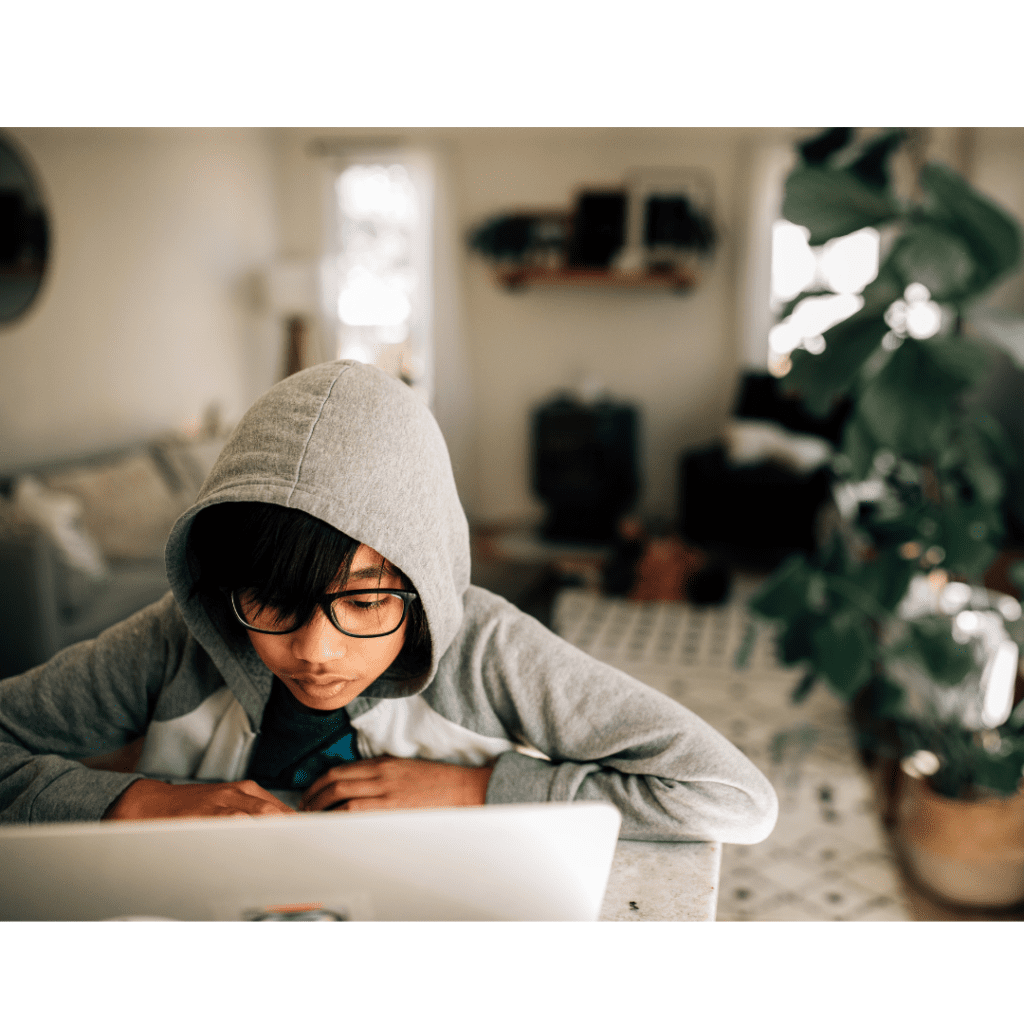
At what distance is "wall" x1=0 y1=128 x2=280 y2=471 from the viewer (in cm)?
229

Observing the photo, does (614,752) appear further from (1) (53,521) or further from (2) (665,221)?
(2) (665,221)

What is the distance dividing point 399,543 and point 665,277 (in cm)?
369

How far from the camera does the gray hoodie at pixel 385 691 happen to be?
40 cm

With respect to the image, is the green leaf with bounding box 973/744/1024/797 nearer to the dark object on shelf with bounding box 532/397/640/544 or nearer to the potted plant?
the potted plant

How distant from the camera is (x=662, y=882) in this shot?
442 mm

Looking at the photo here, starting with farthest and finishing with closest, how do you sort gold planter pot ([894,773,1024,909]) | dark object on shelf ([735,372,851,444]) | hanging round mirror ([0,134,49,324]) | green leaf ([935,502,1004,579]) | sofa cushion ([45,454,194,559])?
1. dark object on shelf ([735,372,851,444])
2. hanging round mirror ([0,134,49,324])
3. gold planter pot ([894,773,1024,909])
4. green leaf ([935,502,1004,579])
5. sofa cushion ([45,454,194,559])

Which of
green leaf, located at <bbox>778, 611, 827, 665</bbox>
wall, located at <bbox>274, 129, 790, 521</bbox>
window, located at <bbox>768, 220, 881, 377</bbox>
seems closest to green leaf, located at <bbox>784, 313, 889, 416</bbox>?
green leaf, located at <bbox>778, 611, 827, 665</bbox>

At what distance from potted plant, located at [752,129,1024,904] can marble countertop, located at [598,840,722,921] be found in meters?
0.67

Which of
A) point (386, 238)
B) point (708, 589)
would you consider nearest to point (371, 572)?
point (708, 589)

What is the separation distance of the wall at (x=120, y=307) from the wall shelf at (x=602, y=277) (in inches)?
53.4

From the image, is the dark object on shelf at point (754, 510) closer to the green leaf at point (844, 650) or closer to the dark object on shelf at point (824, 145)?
the green leaf at point (844, 650)

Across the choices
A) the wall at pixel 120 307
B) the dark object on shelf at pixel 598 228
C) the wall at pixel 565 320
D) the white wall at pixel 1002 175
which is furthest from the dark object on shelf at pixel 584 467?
the white wall at pixel 1002 175

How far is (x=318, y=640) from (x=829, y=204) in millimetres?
762
